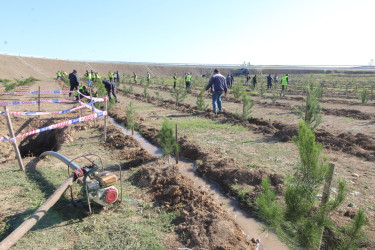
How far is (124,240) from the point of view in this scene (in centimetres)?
325

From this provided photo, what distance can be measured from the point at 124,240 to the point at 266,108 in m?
11.9

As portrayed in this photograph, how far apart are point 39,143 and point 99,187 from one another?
6.75 m

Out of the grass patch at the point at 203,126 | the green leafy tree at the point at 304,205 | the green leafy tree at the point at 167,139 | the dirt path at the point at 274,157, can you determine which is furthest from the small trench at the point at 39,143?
the green leafy tree at the point at 304,205

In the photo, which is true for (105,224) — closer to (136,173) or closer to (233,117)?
(136,173)

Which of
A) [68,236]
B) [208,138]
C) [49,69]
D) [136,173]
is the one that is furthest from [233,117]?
[49,69]

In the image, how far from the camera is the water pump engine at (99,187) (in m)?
3.70

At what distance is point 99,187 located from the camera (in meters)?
3.78

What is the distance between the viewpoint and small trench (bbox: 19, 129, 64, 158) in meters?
8.78

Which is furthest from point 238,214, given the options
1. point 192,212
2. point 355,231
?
point 355,231

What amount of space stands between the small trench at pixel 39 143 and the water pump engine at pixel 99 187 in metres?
5.58

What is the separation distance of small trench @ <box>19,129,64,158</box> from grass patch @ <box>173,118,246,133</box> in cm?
426

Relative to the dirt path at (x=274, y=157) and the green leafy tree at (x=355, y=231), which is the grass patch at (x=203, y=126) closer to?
the dirt path at (x=274, y=157)

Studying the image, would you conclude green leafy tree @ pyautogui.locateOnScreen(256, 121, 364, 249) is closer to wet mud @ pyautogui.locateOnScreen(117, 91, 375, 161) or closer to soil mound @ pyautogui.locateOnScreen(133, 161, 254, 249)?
soil mound @ pyautogui.locateOnScreen(133, 161, 254, 249)

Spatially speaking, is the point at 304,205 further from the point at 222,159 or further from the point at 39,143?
the point at 39,143
